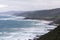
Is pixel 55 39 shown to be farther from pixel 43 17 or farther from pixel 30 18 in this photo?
pixel 30 18

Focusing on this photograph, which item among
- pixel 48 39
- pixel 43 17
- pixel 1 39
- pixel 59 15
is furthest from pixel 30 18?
pixel 48 39

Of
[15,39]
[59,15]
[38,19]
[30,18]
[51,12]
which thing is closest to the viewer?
[15,39]

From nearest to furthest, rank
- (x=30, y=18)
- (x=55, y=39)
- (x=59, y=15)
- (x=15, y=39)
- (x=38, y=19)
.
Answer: (x=55, y=39), (x=15, y=39), (x=59, y=15), (x=38, y=19), (x=30, y=18)

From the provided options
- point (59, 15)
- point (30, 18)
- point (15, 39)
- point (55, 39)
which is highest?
point (30, 18)

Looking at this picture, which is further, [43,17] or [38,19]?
[38,19]

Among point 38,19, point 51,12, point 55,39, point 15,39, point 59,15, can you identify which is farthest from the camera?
point 38,19

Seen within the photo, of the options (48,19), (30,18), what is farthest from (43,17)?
(30,18)

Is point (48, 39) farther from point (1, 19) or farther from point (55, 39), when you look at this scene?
point (1, 19)

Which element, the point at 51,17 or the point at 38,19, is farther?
the point at 38,19

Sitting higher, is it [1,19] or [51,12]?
[1,19]
